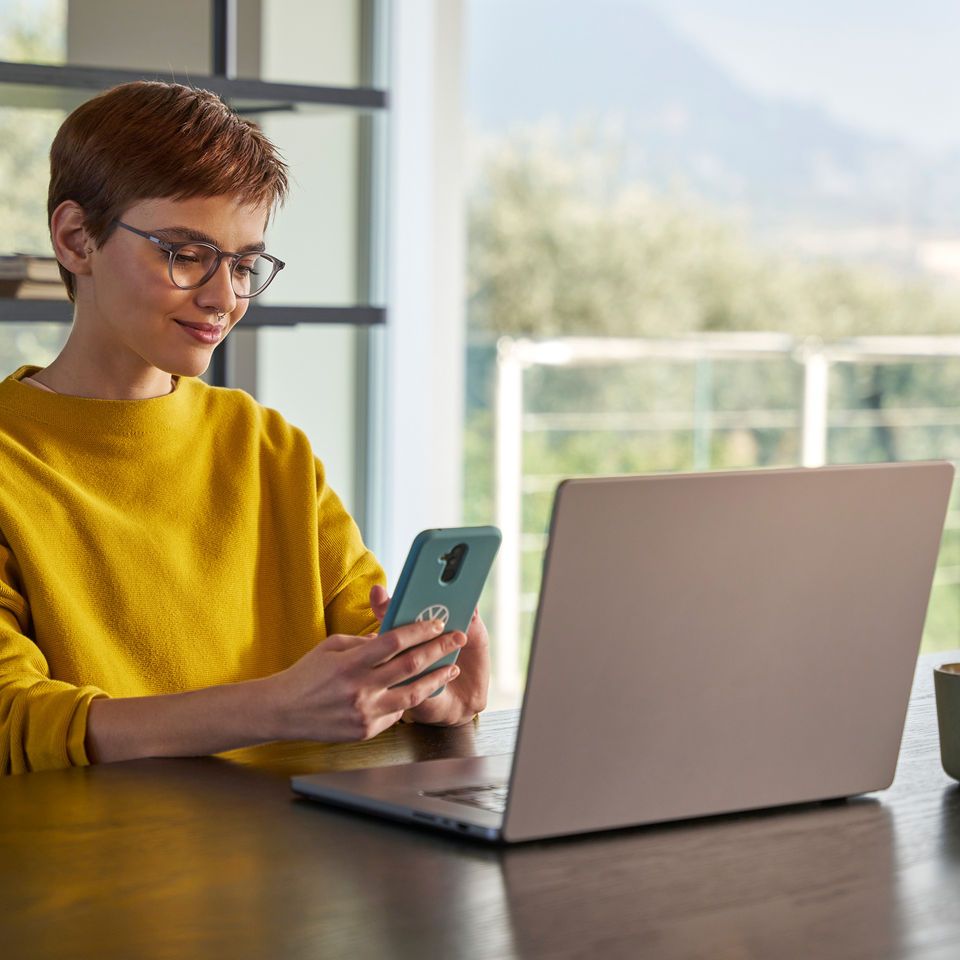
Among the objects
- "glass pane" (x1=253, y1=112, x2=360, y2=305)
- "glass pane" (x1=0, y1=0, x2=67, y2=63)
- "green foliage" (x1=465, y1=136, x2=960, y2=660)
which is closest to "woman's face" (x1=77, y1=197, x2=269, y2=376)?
"glass pane" (x1=0, y1=0, x2=67, y2=63)

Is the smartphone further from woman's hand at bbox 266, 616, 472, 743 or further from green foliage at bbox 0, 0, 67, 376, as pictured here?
green foliage at bbox 0, 0, 67, 376

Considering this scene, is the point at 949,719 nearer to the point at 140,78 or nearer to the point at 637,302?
the point at 140,78

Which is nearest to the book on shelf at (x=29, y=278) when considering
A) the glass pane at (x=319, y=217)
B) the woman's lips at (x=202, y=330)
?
the glass pane at (x=319, y=217)

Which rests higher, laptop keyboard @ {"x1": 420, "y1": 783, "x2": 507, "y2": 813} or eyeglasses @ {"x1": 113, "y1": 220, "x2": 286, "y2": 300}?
eyeglasses @ {"x1": 113, "y1": 220, "x2": 286, "y2": 300}

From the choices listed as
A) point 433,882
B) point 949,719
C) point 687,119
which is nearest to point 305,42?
point 949,719

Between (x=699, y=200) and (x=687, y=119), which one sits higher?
(x=687, y=119)

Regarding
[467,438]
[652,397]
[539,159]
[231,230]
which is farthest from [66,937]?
[539,159]

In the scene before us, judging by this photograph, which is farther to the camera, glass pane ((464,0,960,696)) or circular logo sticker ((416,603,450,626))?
glass pane ((464,0,960,696))

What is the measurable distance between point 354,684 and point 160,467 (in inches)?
20.3

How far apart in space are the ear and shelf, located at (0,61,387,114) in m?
1.32

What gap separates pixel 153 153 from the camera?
1.47m

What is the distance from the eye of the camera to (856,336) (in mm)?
11664

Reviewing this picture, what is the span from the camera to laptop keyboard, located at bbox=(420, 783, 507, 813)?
1.00m

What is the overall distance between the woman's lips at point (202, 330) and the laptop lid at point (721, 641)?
0.70 meters
